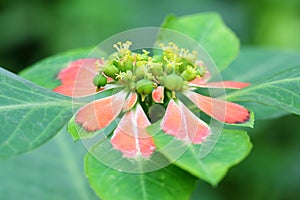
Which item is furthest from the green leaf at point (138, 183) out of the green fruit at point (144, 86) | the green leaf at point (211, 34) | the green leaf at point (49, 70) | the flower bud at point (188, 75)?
the green leaf at point (211, 34)

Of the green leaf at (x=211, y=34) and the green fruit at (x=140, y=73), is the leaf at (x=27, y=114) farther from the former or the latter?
the green leaf at (x=211, y=34)

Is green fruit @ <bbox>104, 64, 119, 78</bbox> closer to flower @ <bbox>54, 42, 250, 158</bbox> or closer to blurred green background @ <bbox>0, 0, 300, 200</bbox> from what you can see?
flower @ <bbox>54, 42, 250, 158</bbox>

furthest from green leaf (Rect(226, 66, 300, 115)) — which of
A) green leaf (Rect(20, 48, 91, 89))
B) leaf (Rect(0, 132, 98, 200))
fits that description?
leaf (Rect(0, 132, 98, 200))

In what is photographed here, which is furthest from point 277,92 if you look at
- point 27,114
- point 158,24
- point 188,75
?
point 158,24

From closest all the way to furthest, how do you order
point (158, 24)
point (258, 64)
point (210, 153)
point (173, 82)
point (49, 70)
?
point (210, 153) → point (173, 82) → point (49, 70) → point (258, 64) → point (158, 24)

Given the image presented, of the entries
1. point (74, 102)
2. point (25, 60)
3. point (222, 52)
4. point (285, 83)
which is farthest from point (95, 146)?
point (25, 60)

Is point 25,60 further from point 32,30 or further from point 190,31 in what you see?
point 190,31

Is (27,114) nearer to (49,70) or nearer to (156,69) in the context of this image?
(156,69)
